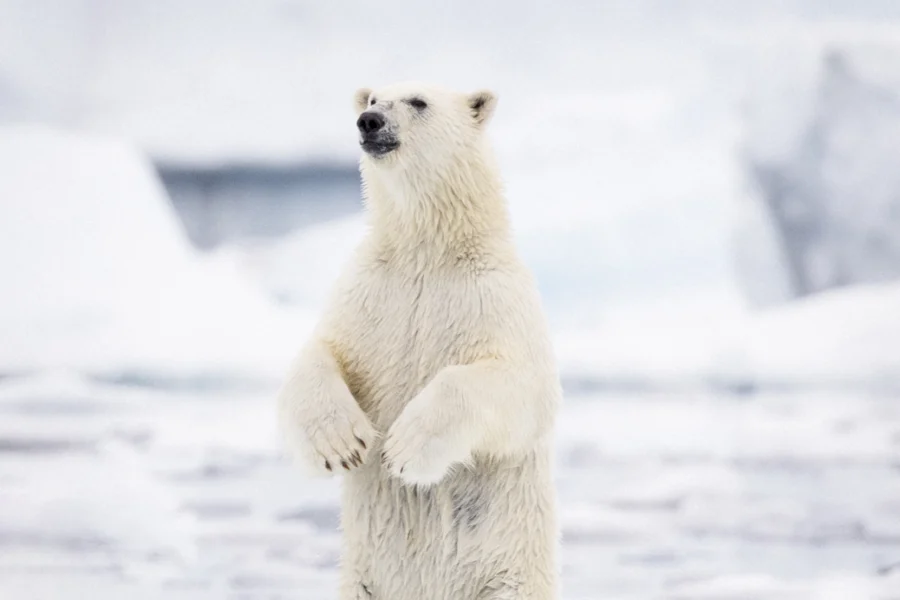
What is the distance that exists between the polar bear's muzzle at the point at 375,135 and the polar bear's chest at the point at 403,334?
0.79ft

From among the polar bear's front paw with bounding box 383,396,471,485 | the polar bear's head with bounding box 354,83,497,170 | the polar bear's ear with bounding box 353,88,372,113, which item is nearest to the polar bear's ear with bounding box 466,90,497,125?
the polar bear's head with bounding box 354,83,497,170

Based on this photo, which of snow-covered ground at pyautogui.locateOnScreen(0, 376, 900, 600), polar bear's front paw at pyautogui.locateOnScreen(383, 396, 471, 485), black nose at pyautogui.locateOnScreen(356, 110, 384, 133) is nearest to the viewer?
polar bear's front paw at pyautogui.locateOnScreen(383, 396, 471, 485)

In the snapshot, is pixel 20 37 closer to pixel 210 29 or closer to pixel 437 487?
pixel 210 29

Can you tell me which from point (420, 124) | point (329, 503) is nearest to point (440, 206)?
point (420, 124)

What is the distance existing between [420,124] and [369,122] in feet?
0.40

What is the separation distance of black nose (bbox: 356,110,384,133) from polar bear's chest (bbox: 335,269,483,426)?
28 cm

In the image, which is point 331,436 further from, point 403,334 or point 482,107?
point 482,107

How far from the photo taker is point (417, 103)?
6.37 ft

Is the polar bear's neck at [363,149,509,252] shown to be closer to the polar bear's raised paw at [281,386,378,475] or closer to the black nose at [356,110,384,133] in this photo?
the black nose at [356,110,384,133]

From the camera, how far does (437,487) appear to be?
1.88m

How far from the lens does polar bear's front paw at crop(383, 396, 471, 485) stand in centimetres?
172

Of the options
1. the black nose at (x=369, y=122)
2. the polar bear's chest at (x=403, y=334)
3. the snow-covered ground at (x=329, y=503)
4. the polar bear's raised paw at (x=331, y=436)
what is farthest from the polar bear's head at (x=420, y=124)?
the snow-covered ground at (x=329, y=503)

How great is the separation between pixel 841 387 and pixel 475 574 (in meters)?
2.43

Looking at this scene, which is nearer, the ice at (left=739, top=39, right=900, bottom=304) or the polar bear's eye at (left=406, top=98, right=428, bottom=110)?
the polar bear's eye at (left=406, top=98, right=428, bottom=110)
